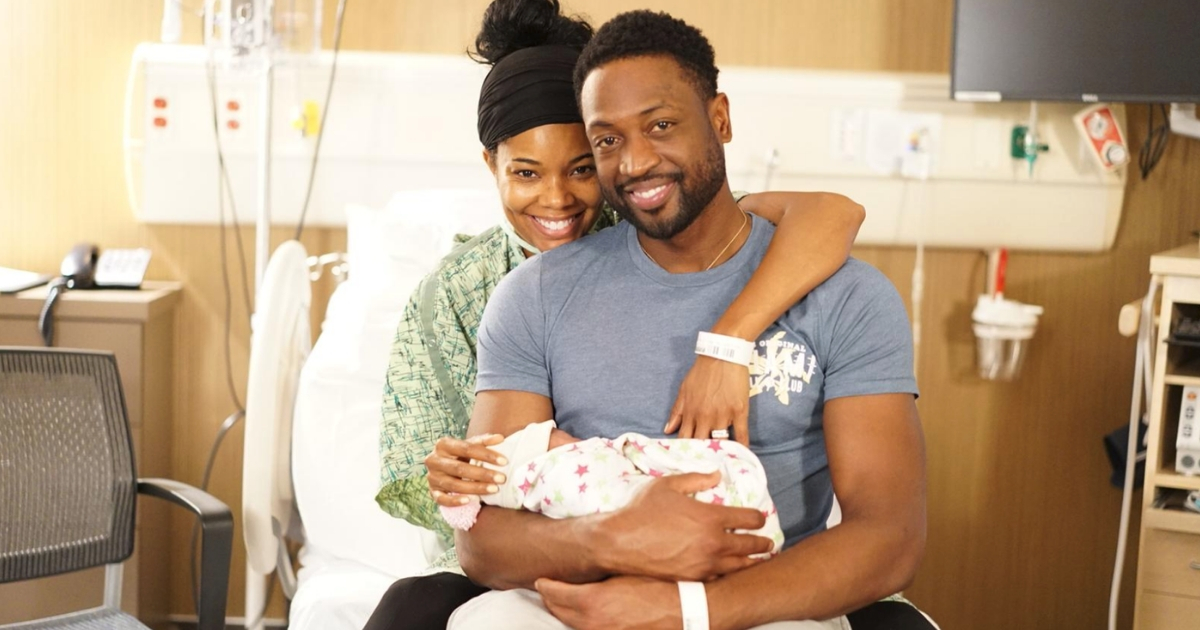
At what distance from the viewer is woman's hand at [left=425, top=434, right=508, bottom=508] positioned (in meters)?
1.45

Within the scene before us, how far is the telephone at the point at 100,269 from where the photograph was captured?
108 inches

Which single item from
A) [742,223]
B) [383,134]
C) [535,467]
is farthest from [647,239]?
[383,134]

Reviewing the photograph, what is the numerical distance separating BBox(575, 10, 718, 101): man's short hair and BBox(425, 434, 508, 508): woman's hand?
505 millimetres

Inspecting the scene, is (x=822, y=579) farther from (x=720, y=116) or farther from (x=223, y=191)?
(x=223, y=191)

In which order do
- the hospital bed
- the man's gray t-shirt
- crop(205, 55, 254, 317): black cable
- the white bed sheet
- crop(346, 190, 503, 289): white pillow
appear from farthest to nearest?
1. crop(205, 55, 254, 317): black cable
2. crop(346, 190, 503, 289): white pillow
3. the hospital bed
4. the white bed sheet
5. the man's gray t-shirt

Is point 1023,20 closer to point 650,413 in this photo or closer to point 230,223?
point 650,413

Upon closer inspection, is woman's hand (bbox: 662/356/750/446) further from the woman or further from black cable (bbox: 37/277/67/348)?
black cable (bbox: 37/277/67/348)

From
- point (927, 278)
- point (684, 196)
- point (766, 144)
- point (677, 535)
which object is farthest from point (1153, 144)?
point (677, 535)

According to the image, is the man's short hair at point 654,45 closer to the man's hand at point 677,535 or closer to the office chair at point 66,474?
the man's hand at point 677,535

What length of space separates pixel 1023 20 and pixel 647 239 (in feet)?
4.86

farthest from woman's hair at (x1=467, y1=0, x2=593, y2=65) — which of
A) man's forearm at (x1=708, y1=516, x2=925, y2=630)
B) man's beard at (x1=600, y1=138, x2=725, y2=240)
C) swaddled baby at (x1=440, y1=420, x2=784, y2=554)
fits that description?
man's forearm at (x1=708, y1=516, x2=925, y2=630)

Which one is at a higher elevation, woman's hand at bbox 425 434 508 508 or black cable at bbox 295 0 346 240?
black cable at bbox 295 0 346 240

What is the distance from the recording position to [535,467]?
4.73ft

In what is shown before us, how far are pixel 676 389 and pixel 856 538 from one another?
0.31 meters
